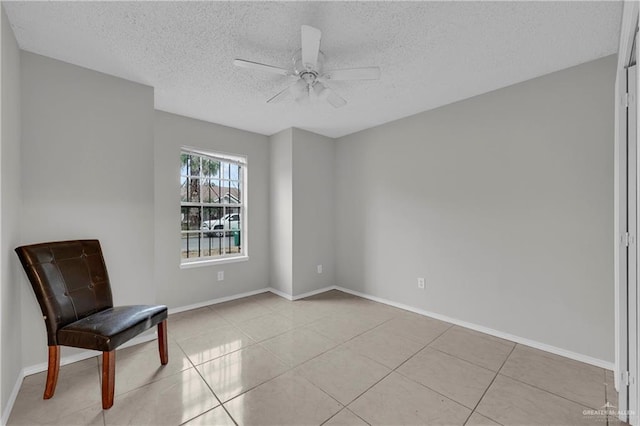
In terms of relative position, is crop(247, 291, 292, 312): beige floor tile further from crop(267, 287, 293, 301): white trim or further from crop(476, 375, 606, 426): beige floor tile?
crop(476, 375, 606, 426): beige floor tile

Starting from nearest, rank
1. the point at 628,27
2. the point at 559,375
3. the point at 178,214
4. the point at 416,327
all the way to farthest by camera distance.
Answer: the point at 628,27, the point at 559,375, the point at 416,327, the point at 178,214

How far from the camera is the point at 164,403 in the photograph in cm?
180

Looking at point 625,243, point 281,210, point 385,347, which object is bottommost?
point 385,347

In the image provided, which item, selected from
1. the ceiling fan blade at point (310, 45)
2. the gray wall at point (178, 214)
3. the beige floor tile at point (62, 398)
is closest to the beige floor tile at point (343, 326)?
the gray wall at point (178, 214)

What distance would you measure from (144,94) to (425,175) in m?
3.17

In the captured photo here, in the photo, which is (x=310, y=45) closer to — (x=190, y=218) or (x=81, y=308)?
(x=81, y=308)

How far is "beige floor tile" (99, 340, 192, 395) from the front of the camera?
2.03m

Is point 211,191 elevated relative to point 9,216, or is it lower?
elevated

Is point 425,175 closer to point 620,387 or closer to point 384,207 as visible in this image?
point 384,207

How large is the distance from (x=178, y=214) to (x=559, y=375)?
4059 millimetres

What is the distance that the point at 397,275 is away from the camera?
3650mm

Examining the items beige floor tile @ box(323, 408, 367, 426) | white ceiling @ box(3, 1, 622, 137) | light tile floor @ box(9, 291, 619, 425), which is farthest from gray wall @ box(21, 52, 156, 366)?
beige floor tile @ box(323, 408, 367, 426)

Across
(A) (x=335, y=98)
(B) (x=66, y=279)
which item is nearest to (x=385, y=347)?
(A) (x=335, y=98)

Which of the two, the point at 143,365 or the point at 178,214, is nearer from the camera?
the point at 143,365
